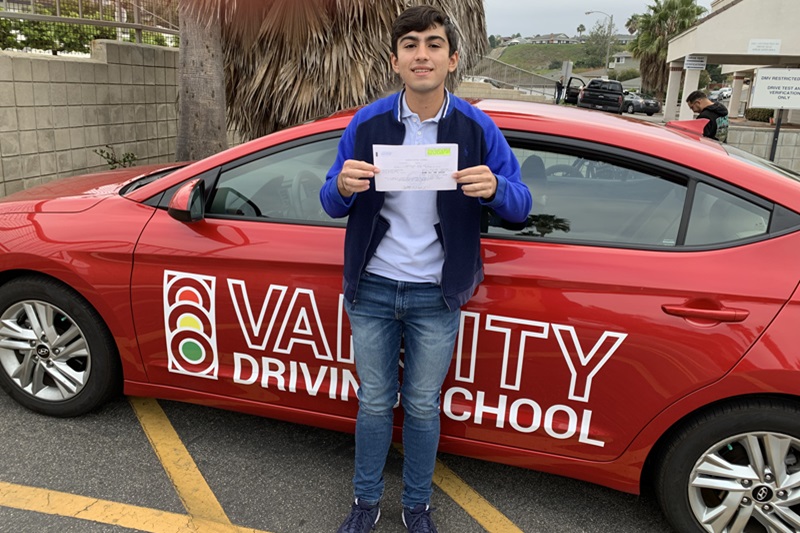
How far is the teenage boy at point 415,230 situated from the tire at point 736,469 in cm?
88

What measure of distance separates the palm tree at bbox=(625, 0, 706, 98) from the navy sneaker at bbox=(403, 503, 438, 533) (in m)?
45.5

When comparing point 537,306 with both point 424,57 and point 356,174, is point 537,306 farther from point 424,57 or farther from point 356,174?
point 424,57

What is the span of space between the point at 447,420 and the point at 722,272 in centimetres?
110

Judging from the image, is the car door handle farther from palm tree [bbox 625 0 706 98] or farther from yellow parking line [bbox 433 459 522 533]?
palm tree [bbox 625 0 706 98]

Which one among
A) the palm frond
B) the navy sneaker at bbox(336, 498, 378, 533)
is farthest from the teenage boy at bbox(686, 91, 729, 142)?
the navy sneaker at bbox(336, 498, 378, 533)

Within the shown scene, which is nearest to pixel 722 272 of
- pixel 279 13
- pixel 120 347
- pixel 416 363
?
pixel 416 363

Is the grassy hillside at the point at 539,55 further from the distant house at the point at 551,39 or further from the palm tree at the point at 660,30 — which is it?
the palm tree at the point at 660,30

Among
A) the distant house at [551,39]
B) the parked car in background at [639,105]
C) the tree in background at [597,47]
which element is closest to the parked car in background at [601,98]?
the parked car in background at [639,105]

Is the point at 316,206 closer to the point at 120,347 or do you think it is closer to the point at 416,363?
the point at 416,363

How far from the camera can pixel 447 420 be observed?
249 centimetres

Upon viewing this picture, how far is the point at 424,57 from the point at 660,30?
155 feet

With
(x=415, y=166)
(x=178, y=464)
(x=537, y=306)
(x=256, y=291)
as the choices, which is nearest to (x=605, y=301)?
(x=537, y=306)

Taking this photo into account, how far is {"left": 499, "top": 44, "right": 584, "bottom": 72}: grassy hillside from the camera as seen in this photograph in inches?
5744

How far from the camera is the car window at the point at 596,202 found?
7.65 ft
